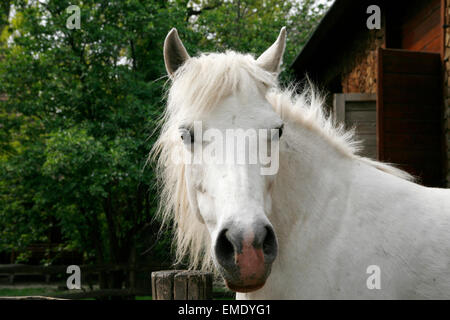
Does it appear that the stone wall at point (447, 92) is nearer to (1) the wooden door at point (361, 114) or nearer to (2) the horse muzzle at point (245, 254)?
(1) the wooden door at point (361, 114)

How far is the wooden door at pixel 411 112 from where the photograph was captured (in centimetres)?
464

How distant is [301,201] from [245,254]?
681 mm

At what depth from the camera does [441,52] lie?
15.3ft

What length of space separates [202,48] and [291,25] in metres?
4.43

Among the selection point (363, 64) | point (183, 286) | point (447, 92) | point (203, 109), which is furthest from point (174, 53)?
point (363, 64)

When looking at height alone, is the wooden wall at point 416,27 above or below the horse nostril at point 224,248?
above

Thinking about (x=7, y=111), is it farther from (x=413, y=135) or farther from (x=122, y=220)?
(x=413, y=135)

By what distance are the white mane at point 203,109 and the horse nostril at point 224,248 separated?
19.2 inches

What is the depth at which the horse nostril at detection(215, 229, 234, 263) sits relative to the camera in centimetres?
150

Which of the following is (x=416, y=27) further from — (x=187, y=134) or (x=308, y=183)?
(x=187, y=134)

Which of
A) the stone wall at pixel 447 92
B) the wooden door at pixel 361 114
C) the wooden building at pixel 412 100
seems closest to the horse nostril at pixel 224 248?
the wooden building at pixel 412 100

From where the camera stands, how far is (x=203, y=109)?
5.88 ft

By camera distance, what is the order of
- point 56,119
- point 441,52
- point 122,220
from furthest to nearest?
1. point 122,220
2. point 56,119
3. point 441,52
